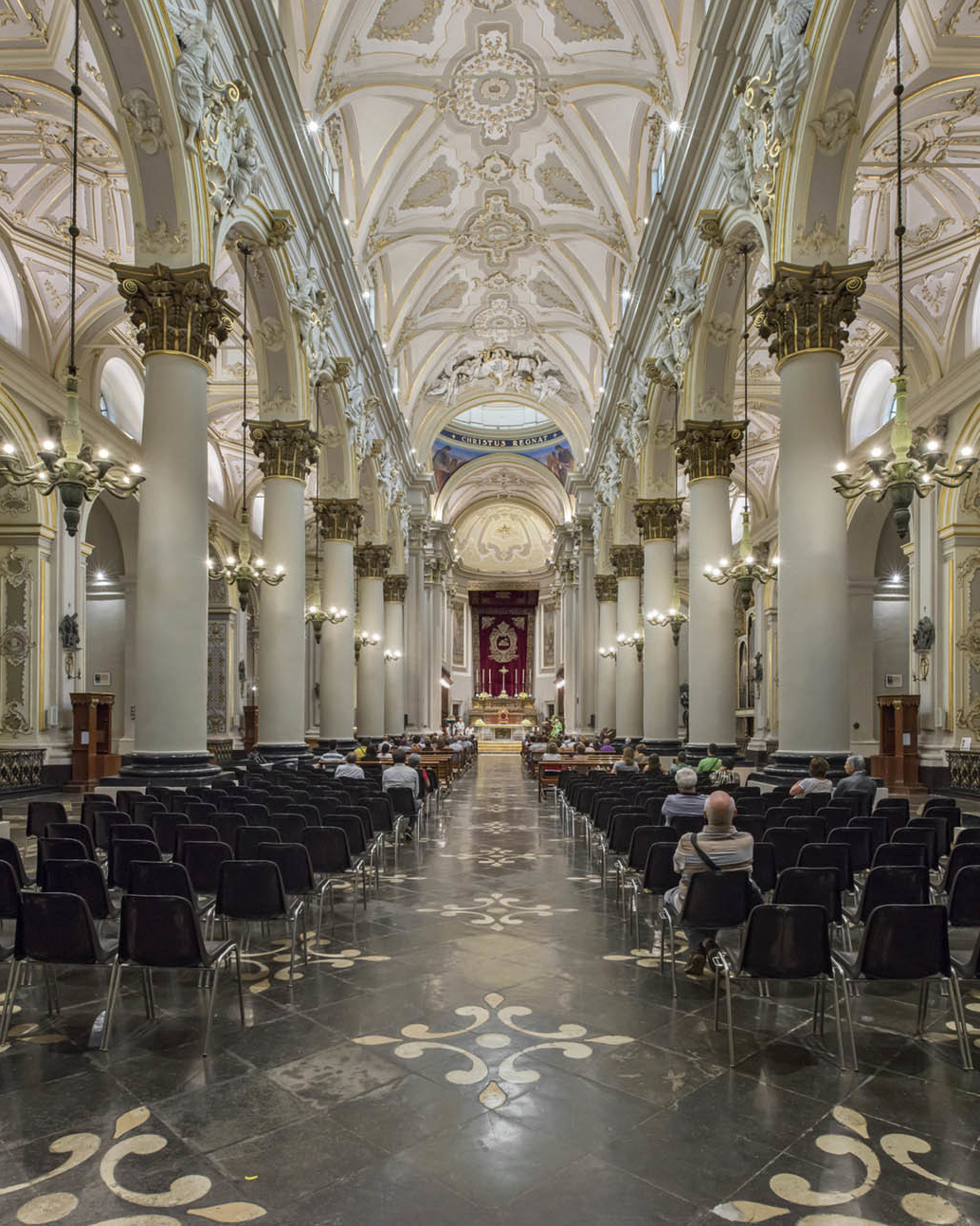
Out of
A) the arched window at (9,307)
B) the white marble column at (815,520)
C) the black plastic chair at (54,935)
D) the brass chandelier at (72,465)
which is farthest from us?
the arched window at (9,307)

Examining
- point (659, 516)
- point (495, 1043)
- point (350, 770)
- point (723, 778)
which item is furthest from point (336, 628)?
point (495, 1043)

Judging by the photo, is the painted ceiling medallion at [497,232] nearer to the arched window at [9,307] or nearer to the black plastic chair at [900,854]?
the arched window at [9,307]

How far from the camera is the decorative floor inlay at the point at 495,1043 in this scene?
400 centimetres

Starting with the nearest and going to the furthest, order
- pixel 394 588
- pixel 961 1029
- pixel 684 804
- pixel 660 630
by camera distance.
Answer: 1. pixel 961 1029
2. pixel 684 804
3. pixel 660 630
4. pixel 394 588

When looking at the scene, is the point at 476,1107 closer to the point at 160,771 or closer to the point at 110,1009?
the point at 110,1009

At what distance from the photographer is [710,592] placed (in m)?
14.5

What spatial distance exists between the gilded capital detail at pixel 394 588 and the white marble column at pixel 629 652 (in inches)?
409

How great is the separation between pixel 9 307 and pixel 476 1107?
743 inches

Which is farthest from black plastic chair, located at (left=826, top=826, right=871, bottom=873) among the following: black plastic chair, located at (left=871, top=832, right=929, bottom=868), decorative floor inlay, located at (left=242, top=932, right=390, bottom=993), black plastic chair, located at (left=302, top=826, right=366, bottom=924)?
black plastic chair, located at (left=302, top=826, right=366, bottom=924)

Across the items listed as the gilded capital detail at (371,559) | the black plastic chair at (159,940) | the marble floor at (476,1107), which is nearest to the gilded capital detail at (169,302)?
the marble floor at (476,1107)

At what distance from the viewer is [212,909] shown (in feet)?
19.6

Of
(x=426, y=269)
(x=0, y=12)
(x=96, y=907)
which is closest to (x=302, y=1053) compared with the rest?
(x=96, y=907)

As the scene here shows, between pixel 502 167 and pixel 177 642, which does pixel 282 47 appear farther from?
pixel 502 167

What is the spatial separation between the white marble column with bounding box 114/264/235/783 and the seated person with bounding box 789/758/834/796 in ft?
22.4
